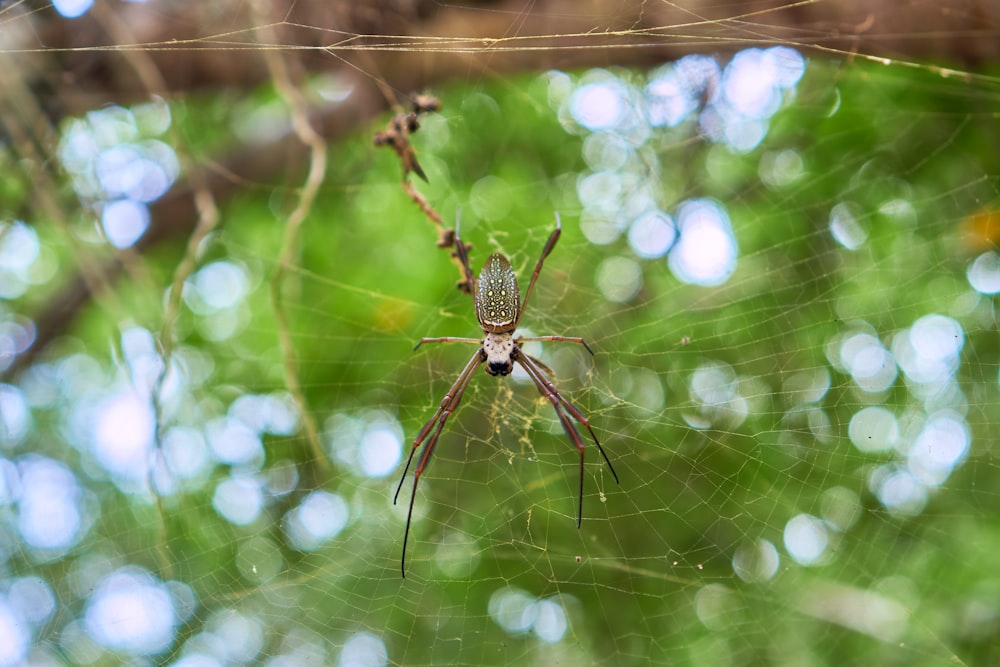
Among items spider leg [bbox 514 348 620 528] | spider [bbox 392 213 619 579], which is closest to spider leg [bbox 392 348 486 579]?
spider [bbox 392 213 619 579]

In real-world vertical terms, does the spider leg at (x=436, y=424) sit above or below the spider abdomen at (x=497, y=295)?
below

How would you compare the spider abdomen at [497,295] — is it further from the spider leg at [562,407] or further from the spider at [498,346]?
the spider leg at [562,407]

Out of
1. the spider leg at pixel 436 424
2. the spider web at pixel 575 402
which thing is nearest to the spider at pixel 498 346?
the spider leg at pixel 436 424

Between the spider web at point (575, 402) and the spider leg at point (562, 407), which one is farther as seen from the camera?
the spider web at point (575, 402)

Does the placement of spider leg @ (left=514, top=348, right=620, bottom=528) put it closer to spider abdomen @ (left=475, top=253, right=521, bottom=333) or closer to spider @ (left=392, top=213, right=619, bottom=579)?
spider @ (left=392, top=213, right=619, bottom=579)

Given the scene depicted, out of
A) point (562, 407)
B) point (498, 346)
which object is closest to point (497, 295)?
point (498, 346)

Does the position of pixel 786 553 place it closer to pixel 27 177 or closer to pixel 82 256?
pixel 82 256

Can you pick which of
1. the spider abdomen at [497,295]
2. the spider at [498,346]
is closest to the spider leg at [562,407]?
the spider at [498,346]
